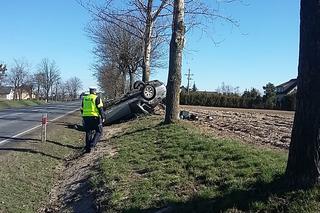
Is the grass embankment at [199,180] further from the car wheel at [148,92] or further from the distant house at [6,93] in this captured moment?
the distant house at [6,93]

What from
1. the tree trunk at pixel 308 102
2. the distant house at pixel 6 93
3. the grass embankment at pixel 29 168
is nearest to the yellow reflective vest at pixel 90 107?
the grass embankment at pixel 29 168

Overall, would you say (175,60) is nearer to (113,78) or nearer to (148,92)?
(148,92)

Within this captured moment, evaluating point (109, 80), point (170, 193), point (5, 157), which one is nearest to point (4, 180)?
point (5, 157)

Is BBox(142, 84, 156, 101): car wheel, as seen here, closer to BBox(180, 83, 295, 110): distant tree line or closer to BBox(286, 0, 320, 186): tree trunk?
BBox(286, 0, 320, 186): tree trunk

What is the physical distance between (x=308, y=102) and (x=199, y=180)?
274cm

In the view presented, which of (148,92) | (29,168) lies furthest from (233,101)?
(29,168)

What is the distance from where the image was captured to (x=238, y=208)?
6293 millimetres

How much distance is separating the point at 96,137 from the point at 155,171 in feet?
A: 18.1

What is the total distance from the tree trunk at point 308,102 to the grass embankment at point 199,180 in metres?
0.26

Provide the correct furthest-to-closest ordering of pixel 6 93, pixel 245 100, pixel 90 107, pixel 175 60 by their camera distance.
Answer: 1. pixel 6 93
2. pixel 245 100
3. pixel 175 60
4. pixel 90 107

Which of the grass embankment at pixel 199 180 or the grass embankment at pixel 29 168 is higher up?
the grass embankment at pixel 199 180

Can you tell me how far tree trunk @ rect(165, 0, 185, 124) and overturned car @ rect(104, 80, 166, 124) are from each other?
700cm

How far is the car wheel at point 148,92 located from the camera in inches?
923

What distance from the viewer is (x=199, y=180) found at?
8250 millimetres
